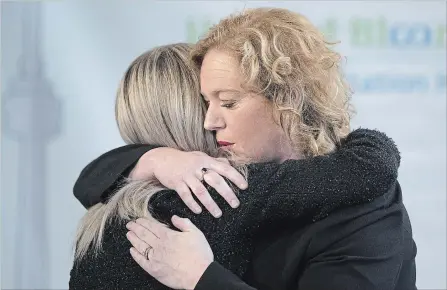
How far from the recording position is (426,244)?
7.28 ft

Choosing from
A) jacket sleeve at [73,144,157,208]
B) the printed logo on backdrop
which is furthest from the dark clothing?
the printed logo on backdrop

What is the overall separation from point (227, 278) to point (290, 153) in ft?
0.93

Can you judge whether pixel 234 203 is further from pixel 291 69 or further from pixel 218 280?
pixel 291 69

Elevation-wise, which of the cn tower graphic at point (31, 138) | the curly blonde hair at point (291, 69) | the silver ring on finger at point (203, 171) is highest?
the curly blonde hair at point (291, 69)

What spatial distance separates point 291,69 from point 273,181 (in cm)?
22

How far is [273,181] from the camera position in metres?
1.04

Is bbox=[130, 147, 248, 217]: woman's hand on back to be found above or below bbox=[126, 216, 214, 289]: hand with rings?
above

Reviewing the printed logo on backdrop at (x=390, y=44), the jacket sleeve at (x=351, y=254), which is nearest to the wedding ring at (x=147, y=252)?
the jacket sleeve at (x=351, y=254)

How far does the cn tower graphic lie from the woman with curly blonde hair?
0.65 meters

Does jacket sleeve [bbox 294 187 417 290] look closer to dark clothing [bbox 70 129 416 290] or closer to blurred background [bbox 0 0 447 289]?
dark clothing [bbox 70 129 416 290]

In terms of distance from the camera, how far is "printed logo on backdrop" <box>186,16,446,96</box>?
82.8 inches

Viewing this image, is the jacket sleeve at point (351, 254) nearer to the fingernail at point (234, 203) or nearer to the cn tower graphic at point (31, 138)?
the fingernail at point (234, 203)

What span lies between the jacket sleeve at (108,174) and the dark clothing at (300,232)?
0.13 m

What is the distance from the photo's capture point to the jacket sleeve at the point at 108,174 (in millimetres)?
1216
